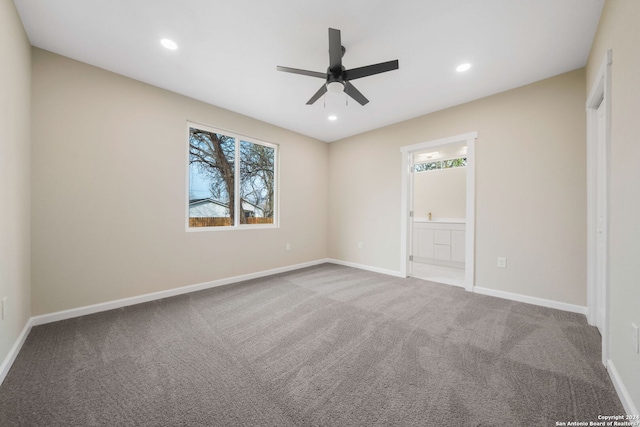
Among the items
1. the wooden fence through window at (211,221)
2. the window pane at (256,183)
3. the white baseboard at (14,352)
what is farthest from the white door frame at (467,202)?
the white baseboard at (14,352)

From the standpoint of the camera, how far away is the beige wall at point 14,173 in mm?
1598

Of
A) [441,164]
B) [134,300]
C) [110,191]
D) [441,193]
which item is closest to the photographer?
[110,191]

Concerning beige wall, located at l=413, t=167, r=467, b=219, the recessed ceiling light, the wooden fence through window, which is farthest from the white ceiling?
beige wall, located at l=413, t=167, r=467, b=219

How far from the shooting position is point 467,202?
3314 mm

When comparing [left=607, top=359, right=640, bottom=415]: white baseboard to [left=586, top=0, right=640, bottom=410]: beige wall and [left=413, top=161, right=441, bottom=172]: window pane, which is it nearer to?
[left=586, top=0, right=640, bottom=410]: beige wall

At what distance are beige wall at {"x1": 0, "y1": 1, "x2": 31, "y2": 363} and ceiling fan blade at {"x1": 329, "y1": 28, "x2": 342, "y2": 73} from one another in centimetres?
223

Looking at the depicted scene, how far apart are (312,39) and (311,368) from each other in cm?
273

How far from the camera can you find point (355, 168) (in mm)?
4738

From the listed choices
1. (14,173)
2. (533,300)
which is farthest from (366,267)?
(14,173)

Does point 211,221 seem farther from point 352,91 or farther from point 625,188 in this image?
point 625,188

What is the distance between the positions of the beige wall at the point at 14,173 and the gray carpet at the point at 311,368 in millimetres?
333

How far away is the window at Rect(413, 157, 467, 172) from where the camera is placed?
523 cm

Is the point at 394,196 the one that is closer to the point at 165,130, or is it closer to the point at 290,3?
the point at 290,3

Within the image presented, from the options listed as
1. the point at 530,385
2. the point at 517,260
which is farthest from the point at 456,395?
the point at 517,260
